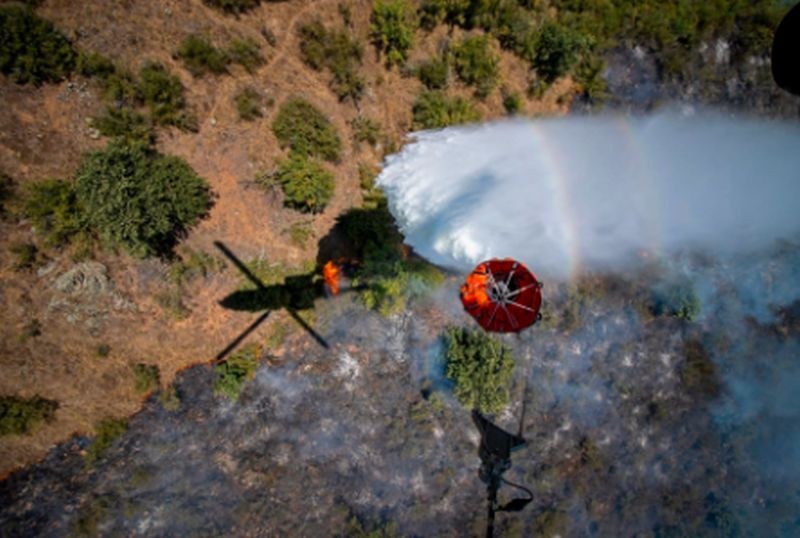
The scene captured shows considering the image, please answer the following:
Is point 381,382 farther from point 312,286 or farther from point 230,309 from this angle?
point 230,309

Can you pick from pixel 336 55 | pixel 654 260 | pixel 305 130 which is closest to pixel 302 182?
pixel 305 130

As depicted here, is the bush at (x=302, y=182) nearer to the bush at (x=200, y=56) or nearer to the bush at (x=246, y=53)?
the bush at (x=246, y=53)

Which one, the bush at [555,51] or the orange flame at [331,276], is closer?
the orange flame at [331,276]

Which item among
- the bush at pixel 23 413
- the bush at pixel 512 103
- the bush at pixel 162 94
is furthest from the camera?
the bush at pixel 512 103

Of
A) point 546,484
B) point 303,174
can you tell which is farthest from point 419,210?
point 546,484

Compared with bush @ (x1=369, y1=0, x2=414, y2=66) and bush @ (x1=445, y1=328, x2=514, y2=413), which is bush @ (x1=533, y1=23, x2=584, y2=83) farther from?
bush @ (x1=445, y1=328, x2=514, y2=413)

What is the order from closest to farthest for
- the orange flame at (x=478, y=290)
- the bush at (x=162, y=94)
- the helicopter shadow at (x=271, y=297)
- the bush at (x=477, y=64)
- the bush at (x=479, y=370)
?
the orange flame at (x=478, y=290) → the bush at (x=162, y=94) → the helicopter shadow at (x=271, y=297) → the bush at (x=479, y=370) → the bush at (x=477, y=64)

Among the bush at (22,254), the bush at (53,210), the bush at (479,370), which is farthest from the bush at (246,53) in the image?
the bush at (479,370)
